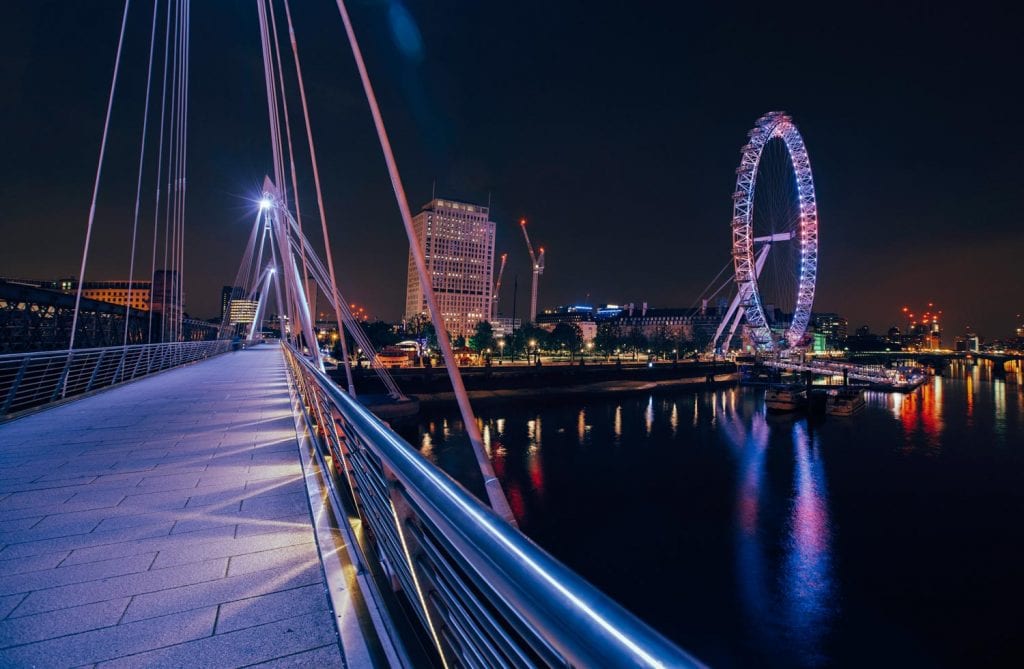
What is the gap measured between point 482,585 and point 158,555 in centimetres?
314

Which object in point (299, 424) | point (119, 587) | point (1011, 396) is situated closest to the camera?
point (119, 587)

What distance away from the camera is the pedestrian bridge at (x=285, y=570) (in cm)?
110

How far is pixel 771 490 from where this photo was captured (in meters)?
24.7

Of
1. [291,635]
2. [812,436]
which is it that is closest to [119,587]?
[291,635]

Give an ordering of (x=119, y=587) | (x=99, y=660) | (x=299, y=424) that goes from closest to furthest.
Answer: (x=99, y=660), (x=119, y=587), (x=299, y=424)

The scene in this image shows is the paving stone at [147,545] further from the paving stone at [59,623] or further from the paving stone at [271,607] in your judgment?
the paving stone at [271,607]

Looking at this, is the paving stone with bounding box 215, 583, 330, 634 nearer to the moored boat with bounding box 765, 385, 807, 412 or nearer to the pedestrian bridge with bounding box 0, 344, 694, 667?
the pedestrian bridge with bounding box 0, 344, 694, 667

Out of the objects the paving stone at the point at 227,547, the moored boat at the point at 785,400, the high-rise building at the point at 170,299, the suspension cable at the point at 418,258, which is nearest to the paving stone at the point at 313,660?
the paving stone at the point at 227,547

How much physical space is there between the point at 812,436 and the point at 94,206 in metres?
42.4

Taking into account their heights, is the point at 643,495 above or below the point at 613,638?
below

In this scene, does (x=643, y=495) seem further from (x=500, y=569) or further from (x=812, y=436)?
(x=500, y=569)

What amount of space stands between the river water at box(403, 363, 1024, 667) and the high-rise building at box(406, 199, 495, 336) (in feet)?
399

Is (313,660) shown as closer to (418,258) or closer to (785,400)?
(418,258)

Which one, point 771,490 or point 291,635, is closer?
point 291,635
